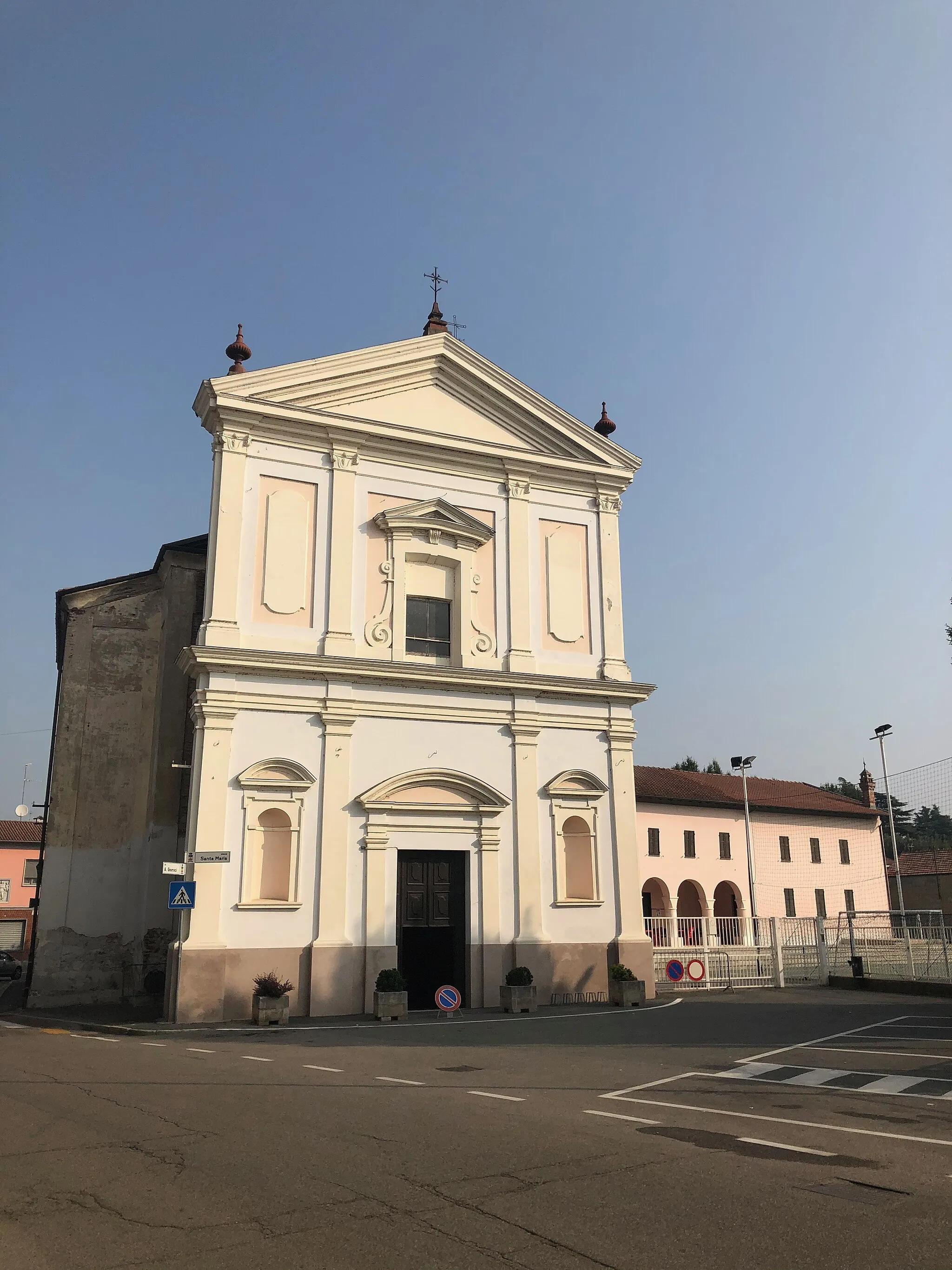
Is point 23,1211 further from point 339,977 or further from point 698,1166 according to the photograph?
point 339,977

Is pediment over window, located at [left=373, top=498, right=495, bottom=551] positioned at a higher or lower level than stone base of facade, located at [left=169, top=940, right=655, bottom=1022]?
higher

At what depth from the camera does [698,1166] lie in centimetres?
654

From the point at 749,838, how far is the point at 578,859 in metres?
24.9

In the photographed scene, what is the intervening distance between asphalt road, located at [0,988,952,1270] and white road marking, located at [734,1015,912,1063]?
0.29ft

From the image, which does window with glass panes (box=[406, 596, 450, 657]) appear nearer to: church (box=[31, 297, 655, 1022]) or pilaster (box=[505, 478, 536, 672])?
church (box=[31, 297, 655, 1022])

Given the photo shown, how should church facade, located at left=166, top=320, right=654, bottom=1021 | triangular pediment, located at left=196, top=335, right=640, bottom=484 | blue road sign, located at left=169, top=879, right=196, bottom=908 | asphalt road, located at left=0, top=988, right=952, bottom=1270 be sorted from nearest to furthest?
asphalt road, located at left=0, top=988, right=952, bottom=1270, blue road sign, located at left=169, top=879, right=196, bottom=908, church facade, located at left=166, top=320, right=654, bottom=1021, triangular pediment, located at left=196, top=335, right=640, bottom=484

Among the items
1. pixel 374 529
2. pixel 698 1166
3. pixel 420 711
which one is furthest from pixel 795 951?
pixel 698 1166

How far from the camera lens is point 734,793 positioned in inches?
1954

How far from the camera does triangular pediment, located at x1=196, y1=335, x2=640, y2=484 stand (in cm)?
2108

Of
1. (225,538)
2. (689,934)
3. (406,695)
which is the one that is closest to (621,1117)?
(406,695)

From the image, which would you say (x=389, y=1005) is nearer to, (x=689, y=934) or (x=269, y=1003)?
(x=269, y=1003)

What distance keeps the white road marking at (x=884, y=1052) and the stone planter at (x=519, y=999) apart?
6829 mm

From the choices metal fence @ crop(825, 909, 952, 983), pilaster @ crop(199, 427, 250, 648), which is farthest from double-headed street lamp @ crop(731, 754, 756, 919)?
pilaster @ crop(199, 427, 250, 648)

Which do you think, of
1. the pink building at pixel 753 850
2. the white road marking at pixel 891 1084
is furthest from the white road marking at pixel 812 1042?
the pink building at pixel 753 850
